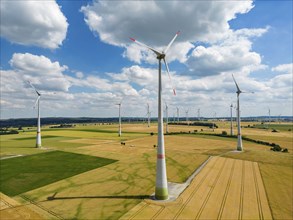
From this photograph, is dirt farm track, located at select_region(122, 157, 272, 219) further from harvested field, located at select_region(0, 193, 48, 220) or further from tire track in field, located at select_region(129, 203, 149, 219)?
harvested field, located at select_region(0, 193, 48, 220)

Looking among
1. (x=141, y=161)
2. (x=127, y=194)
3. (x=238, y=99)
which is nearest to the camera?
(x=127, y=194)

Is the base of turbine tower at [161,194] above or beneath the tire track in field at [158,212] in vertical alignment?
above

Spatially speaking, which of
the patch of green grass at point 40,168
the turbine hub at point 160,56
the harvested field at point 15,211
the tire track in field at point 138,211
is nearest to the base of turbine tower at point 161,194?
the tire track in field at point 138,211

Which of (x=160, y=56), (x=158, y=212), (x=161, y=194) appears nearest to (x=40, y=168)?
(x=161, y=194)

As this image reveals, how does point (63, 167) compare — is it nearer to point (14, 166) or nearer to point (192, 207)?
point (14, 166)

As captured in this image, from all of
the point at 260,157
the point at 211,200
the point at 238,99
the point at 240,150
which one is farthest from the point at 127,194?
the point at 238,99

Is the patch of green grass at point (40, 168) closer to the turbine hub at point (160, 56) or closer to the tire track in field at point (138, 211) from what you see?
the tire track in field at point (138, 211)
